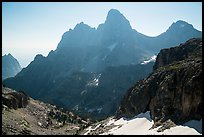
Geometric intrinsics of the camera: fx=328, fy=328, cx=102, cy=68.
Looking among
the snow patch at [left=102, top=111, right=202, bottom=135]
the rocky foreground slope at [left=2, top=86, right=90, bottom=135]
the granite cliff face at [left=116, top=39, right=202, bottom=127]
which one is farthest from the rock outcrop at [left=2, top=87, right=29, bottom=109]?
the snow patch at [left=102, top=111, right=202, bottom=135]

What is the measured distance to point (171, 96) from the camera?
2108 inches

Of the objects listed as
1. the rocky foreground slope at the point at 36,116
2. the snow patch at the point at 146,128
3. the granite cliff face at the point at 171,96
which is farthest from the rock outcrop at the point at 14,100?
the snow patch at the point at 146,128

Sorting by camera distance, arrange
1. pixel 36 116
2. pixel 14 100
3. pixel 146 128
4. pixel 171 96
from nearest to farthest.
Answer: pixel 146 128 < pixel 171 96 < pixel 36 116 < pixel 14 100

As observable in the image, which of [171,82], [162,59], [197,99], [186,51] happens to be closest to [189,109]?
[197,99]

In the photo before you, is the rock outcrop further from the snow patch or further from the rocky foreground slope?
the snow patch

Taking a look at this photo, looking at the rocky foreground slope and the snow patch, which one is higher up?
the rocky foreground slope

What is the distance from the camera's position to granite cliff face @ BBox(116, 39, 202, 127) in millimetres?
46469

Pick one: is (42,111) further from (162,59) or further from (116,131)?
(116,131)

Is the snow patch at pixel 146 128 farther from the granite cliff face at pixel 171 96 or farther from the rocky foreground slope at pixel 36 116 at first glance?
the rocky foreground slope at pixel 36 116

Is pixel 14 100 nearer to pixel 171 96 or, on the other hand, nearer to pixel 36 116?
pixel 36 116

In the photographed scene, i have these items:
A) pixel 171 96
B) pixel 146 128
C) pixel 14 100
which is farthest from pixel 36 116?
pixel 171 96

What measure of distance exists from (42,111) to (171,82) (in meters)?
52.9

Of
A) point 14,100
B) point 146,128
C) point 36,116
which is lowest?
point 146,128

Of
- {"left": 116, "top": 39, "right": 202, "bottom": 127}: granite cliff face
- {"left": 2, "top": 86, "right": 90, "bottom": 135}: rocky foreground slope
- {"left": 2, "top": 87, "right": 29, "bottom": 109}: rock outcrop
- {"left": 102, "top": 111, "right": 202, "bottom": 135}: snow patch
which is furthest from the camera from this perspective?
{"left": 2, "top": 87, "right": 29, "bottom": 109}: rock outcrop
